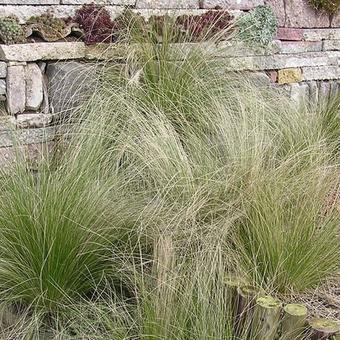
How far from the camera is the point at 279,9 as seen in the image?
417cm

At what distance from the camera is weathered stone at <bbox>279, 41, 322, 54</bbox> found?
13.9 ft

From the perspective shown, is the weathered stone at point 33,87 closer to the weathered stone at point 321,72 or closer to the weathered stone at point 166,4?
the weathered stone at point 166,4

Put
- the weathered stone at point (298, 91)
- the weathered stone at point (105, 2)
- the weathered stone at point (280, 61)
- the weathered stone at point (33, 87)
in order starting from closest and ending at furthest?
the weathered stone at point (33, 87) < the weathered stone at point (105, 2) < the weathered stone at point (280, 61) < the weathered stone at point (298, 91)

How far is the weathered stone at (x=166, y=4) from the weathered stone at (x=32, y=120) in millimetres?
933

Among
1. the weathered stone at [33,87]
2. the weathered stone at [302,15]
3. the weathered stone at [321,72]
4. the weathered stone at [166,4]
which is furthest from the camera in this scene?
the weathered stone at [321,72]

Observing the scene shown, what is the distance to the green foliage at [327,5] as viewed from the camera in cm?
429

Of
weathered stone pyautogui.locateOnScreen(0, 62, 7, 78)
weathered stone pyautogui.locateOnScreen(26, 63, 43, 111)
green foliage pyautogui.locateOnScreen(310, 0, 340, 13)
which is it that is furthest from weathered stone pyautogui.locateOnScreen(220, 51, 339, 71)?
weathered stone pyautogui.locateOnScreen(0, 62, 7, 78)

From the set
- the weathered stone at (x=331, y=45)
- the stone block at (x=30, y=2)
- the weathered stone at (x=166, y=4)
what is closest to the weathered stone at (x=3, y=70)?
the stone block at (x=30, y=2)

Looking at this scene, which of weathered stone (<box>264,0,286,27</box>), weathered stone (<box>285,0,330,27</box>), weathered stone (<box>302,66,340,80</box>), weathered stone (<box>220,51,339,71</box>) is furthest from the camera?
weathered stone (<box>302,66,340,80</box>)

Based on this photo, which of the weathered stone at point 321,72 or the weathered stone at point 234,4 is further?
the weathered stone at point 321,72

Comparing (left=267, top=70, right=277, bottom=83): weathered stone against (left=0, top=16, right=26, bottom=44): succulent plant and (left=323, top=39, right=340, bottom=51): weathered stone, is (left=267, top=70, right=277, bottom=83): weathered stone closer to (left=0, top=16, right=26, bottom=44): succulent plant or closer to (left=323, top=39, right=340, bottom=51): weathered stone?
(left=323, top=39, right=340, bottom=51): weathered stone

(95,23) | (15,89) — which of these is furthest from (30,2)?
(15,89)

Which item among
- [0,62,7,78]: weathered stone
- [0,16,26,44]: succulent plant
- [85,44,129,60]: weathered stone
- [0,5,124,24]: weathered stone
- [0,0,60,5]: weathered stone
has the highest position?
[0,0,60,5]: weathered stone

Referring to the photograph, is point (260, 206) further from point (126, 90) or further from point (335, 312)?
point (126, 90)
